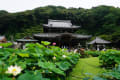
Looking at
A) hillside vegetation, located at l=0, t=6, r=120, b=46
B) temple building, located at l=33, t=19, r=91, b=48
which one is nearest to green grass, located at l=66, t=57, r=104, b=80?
temple building, located at l=33, t=19, r=91, b=48

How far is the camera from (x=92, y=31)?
29.8 meters

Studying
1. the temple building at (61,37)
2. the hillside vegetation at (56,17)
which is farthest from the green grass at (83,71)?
the hillside vegetation at (56,17)

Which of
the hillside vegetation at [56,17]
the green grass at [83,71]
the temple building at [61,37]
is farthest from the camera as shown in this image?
the hillside vegetation at [56,17]

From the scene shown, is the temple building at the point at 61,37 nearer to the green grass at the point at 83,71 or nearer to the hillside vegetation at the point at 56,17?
the green grass at the point at 83,71

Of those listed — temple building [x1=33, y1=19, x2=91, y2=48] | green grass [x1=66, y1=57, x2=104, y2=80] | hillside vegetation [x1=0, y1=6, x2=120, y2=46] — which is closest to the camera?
green grass [x1=66, y1=57, x2=104, y2=80]

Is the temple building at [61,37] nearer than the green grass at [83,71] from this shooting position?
No

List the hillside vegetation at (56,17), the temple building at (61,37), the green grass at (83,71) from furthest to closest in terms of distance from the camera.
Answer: the hillside vegetation at (56,17), the temple building at (61,37), the green grass at (83,71)

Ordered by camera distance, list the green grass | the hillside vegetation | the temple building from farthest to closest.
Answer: the hillside vegetation → the temple building → the green grass

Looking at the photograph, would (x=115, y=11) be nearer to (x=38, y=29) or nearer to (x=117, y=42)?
(x=117, y=42)

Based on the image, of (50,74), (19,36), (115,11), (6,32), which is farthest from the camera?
(6,32)

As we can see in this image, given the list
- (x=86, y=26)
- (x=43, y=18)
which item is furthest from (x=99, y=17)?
(x=43, y=18)

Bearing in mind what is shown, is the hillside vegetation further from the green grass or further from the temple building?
the green grass

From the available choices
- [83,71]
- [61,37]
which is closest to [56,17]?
[61,37]

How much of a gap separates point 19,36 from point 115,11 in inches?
1072
